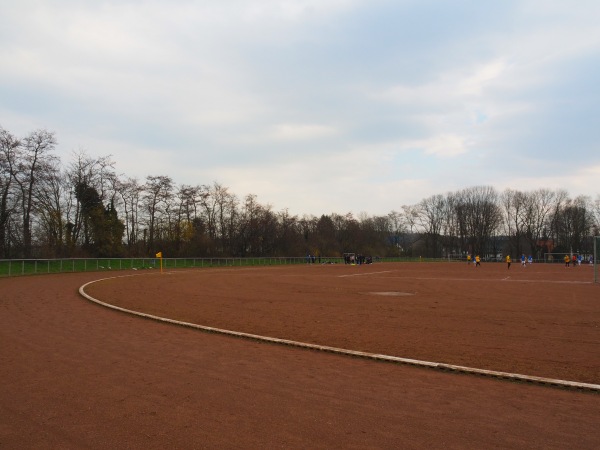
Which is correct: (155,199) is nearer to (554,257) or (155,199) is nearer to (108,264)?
(108,264)

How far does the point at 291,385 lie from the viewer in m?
6.67

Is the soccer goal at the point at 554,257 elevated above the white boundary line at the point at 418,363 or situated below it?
below

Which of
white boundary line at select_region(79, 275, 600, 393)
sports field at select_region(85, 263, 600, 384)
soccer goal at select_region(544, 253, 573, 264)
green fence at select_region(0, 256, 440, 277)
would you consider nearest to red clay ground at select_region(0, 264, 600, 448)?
sports field at select_region(85, 263, 600, 384)

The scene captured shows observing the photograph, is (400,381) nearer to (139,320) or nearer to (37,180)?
(139,320)

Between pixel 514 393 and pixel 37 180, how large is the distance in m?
50.5

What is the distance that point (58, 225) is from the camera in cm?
5166

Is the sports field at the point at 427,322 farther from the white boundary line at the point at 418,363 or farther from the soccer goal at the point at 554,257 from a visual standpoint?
the soccer goal at the point at 554,257

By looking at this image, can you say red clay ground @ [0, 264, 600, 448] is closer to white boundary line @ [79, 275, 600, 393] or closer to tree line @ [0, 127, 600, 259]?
white boundary line @ [79, 275, 600, 393]

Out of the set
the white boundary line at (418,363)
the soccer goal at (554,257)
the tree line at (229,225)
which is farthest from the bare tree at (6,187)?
the soccer goal at (554,257)

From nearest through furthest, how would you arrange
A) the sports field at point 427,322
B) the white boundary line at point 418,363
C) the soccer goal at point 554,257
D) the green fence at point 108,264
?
the white boundary line at point 418,363 < the sports field at point 427,322 < the green fence at point 108,264 < the soccer goal at point 554,257

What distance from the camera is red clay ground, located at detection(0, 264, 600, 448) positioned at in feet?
15.7

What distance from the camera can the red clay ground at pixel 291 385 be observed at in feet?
15.7

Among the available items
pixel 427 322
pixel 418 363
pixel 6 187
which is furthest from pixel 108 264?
pixel 418 363

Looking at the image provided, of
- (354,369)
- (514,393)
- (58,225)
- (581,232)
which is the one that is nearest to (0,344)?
(354,369)
